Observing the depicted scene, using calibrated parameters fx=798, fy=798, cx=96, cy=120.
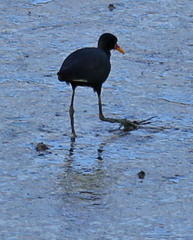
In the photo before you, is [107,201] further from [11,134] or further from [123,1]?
[123,1]

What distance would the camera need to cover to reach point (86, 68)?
7.98 metres

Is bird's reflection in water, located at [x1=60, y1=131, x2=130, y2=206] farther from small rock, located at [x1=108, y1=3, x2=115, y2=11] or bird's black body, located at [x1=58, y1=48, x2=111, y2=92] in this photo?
small rock, located at [x1=108, y1=3, x2=115, y2=11]

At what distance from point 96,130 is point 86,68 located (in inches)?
26.1

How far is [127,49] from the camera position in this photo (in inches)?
428

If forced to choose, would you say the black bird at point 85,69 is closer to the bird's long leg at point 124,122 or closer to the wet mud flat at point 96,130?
the bird's long leg at point 124,122

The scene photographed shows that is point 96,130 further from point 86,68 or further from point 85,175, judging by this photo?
point 85,175

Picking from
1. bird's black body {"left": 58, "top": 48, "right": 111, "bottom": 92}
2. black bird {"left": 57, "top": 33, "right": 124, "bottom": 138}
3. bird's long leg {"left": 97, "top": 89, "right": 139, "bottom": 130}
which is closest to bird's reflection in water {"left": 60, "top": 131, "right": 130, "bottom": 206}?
bird's long leg {"left": 97, "top": 89, "right": 139, "bottom": 130}

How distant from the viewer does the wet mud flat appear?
19.9ft

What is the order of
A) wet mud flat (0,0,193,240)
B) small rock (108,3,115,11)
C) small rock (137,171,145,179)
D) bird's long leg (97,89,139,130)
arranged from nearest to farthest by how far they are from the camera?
wet mud flat (0,0,193,240) < small rock (137,171,145,179) < bird's long leg (97,89,139,130) < small rock (108,3,115,11)

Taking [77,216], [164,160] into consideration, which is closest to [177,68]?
[164,160]

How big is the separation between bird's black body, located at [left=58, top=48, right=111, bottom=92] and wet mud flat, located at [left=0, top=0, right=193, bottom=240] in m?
0.52

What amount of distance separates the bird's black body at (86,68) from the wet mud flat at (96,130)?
52 cm

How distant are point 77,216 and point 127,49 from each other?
5.15 meters

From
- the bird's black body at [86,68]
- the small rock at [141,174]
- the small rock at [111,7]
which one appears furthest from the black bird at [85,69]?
the small rock at [111,7]
